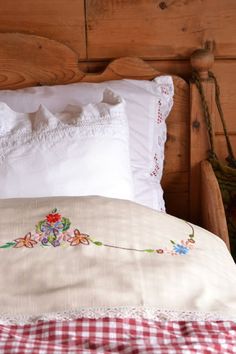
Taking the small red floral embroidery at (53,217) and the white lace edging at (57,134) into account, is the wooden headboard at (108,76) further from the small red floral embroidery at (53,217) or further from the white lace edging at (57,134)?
the small red floral embroidery at (53,217)

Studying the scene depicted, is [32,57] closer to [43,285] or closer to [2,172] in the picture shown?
[2,172]

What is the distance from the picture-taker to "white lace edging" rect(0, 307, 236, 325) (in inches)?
32.6

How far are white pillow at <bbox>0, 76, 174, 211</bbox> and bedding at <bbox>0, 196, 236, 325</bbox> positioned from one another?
31cm

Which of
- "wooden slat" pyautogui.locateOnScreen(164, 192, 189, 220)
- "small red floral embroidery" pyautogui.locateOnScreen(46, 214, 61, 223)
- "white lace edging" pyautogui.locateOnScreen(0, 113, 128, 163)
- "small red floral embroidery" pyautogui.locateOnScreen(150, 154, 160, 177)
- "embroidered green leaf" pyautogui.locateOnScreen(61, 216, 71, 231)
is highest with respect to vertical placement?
"white lace edging" pyautogui.locateOnScreen(0, 113, 128, 163)

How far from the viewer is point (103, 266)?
89 centimetres

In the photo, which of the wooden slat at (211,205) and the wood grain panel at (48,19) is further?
the wood grain panel at (48,19)

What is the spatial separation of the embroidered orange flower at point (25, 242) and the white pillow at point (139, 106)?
0.42 meters

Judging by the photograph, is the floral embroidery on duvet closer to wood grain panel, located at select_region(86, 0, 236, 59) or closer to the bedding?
the bedding

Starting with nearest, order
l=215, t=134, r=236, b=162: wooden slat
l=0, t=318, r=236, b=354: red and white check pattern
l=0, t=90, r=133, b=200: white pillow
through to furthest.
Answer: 1. l=0, t=318, r=236, b=354: red and white check pattern
2. l=0, t=90, r=133, b=200: white pillow
3. l=215, t=134, r=236, b=162: wooden slat

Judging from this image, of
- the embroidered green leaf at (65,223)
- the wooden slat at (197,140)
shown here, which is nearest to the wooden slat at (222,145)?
the wooden slat at (197,140)

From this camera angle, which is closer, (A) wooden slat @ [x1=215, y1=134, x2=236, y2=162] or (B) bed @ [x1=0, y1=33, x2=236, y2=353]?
(B) bed @ [x1=0, y1=33, x2=236, y2=353]

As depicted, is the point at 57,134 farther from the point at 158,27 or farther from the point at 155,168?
the point at 158,27

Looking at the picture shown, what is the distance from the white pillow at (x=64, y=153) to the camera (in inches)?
42.9

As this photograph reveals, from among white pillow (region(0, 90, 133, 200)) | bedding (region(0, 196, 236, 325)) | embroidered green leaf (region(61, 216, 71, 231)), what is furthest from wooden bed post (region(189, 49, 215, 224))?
embroidered green leaf (region(61, 216, 71, 231))
